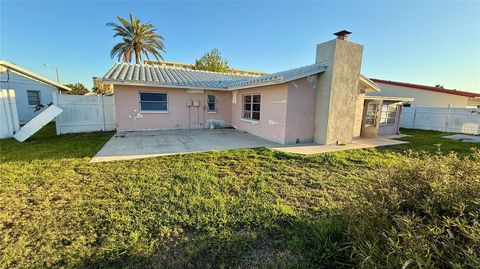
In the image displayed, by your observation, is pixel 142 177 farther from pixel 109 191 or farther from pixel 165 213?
pixel 165 213

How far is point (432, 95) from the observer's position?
1973cm

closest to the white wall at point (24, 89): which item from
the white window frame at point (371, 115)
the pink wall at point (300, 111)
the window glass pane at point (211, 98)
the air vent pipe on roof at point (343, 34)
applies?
the window glass pane at point (211, 98)

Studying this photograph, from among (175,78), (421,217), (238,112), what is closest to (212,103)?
(238,112)

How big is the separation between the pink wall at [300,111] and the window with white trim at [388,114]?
17.6 ft

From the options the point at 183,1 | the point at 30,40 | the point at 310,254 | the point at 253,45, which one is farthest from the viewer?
the point at 253,45

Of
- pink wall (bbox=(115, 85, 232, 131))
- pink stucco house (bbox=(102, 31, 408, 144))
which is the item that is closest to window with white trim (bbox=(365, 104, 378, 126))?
pink stucco house (bbox=(102, 31, 408, 144))

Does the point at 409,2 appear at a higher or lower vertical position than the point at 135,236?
higher

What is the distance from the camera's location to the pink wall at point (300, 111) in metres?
8.32

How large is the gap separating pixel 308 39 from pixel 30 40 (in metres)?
18.6

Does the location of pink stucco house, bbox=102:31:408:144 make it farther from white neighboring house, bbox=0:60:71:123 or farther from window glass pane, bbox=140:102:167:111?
white neighboring house, bbox=0:60:71:123

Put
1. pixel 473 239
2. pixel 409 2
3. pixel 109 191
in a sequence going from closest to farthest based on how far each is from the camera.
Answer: pixel 473 239 → pixel 109 191 → pixel 409 2

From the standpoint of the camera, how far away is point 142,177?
15.1 ft

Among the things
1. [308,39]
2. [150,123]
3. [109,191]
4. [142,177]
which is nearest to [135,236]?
[109,191]

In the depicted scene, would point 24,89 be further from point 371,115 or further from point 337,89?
point 371,115
